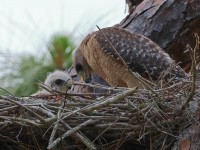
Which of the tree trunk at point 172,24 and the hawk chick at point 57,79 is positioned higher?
the hawk chick at point 57,79

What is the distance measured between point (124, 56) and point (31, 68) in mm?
878

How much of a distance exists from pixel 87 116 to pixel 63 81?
2220 millimetres

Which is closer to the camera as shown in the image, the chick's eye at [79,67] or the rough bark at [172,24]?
the rough bark at [172,24]

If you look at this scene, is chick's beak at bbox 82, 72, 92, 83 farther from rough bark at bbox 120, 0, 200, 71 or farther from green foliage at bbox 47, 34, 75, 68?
rough bark at bbox 120, 0, 200, 71

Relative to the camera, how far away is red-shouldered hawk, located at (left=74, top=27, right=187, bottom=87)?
5191 millimetres

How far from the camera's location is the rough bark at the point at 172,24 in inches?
221

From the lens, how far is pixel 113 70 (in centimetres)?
540

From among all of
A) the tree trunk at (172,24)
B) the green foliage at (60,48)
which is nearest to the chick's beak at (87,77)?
the green foliage at (60,48)

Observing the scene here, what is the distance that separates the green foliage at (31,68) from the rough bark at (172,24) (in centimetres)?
71

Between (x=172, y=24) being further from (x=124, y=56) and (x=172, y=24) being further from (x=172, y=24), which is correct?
(x=124, y=56)

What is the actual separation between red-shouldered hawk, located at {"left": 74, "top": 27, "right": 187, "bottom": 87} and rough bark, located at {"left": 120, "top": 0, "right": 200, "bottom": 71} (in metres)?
0.21

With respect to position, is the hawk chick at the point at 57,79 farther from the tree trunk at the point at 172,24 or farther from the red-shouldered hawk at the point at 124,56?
the tree trunk at the point at 172,24

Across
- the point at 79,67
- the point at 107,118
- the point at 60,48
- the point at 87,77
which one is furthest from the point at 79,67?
the point at 107,118

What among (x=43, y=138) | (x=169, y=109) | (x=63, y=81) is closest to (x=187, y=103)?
(x=169, y=109)
